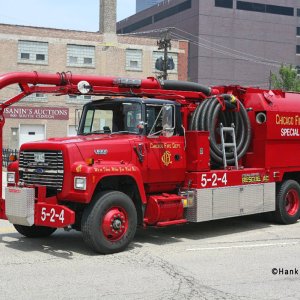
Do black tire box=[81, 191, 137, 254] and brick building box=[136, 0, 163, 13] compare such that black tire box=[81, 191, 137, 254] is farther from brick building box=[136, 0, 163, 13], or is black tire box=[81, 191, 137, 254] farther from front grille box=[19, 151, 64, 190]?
brick building box=[136, 0, 163, 13]

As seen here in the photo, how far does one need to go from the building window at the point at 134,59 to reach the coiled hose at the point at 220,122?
38.1 m

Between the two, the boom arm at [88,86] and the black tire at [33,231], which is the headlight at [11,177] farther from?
the black tire at [33,231]

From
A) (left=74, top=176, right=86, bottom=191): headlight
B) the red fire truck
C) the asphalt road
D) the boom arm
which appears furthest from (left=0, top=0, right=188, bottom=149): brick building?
(left=74, top=176, right=86, bottom=191): headlight

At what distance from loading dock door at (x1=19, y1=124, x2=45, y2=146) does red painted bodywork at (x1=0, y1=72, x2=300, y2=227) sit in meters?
35.2

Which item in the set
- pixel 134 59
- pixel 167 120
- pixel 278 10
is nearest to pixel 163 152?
pixel 167 120

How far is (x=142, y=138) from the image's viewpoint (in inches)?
368

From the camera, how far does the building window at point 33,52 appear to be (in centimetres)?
4509

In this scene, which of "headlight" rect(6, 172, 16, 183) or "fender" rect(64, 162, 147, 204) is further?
"headlight" rect(6, 172, 16, 183)

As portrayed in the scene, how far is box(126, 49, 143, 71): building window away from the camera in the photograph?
48.7 m

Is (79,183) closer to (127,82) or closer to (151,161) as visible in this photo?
(151,161)

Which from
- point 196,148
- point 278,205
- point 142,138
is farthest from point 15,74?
point 278,205

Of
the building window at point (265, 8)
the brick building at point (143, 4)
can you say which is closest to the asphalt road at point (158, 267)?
the building window at point (265, 8)

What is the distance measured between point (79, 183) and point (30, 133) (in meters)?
38.3

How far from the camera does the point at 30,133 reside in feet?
149
